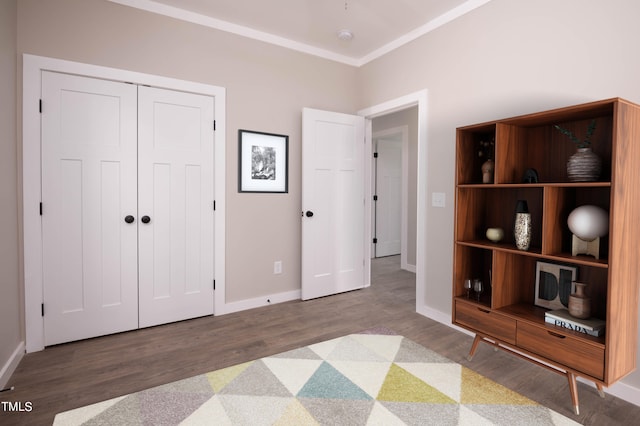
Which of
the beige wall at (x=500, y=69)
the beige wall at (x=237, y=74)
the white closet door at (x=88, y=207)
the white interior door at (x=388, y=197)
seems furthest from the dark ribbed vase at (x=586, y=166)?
the white interior door at (x=388, y=197)

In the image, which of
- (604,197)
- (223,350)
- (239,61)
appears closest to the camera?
(604,197)

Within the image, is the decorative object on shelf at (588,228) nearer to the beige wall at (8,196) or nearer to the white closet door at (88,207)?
the white closet door at (88,207)

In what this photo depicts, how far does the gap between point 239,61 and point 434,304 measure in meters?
2.93

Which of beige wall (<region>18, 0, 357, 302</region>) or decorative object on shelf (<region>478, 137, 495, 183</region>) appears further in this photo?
beige wall (<region>18, 0, 357, 302</region>)

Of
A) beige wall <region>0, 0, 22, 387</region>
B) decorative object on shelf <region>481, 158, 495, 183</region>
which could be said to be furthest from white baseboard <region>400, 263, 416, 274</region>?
beige wall <region>0, 0, 22, 387</region>

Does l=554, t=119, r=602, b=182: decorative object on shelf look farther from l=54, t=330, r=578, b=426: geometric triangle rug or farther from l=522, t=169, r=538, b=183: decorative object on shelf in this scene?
l=54, t=330, r=578, b=426: geometric triangle rug

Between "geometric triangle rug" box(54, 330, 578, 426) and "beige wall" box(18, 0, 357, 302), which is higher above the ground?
"beige wall" box(18, 0, 357, 302)

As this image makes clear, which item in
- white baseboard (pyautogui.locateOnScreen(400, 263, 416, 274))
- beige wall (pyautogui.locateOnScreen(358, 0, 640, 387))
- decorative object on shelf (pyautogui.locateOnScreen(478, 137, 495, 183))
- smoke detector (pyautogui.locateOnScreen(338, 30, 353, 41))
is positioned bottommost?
white baseboard (pyautogui.locateOnScreen(400, 263, 416, 274))

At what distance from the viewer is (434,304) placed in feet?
10.4

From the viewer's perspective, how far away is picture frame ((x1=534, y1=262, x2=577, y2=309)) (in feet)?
6.91

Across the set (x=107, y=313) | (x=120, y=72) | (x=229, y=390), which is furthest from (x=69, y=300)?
(x=120, y=72)

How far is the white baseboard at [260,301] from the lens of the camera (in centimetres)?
331

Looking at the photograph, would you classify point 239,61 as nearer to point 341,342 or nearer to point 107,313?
point 107,313

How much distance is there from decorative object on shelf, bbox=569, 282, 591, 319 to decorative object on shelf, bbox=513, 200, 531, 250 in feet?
1.11
